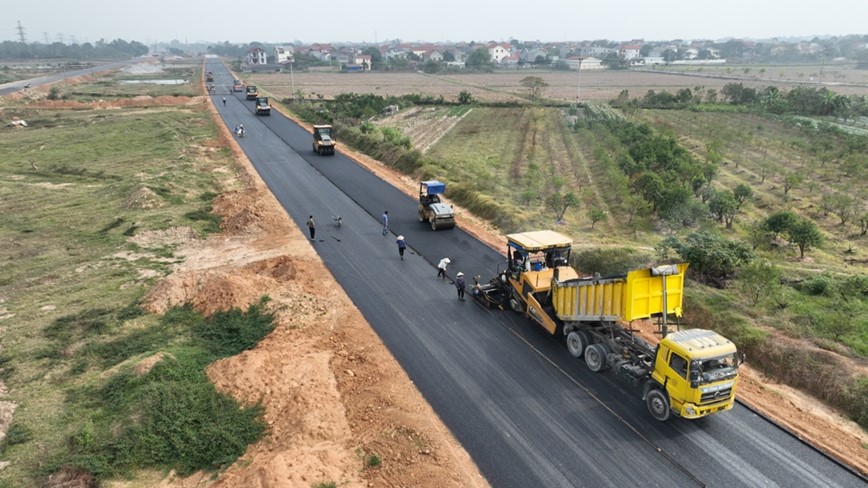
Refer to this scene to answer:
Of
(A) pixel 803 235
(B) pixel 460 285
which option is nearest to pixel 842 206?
(A) pixel 803 235

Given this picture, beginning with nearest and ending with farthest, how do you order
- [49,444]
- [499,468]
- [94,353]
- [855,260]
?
[499,468] < [49,444] < [94,353] < [855,260]

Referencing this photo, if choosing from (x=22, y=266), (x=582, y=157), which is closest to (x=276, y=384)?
(x=22, y=266)

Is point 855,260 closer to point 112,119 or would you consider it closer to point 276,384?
point 276,384

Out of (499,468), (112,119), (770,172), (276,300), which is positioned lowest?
(499,468)

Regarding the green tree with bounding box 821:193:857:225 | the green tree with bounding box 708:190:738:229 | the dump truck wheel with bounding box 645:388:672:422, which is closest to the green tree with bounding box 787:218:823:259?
the green tree with bounding box 708:190:738:229

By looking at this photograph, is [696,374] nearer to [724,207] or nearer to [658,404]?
[658,404]

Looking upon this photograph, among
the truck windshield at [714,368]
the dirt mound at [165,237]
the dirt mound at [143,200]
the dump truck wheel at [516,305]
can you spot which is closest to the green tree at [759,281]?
the truck windshield at [714,368]

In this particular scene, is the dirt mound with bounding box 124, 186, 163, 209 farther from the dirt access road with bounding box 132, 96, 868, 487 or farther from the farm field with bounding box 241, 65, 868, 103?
the farm field with bounding box 241, 65, 868, 103
